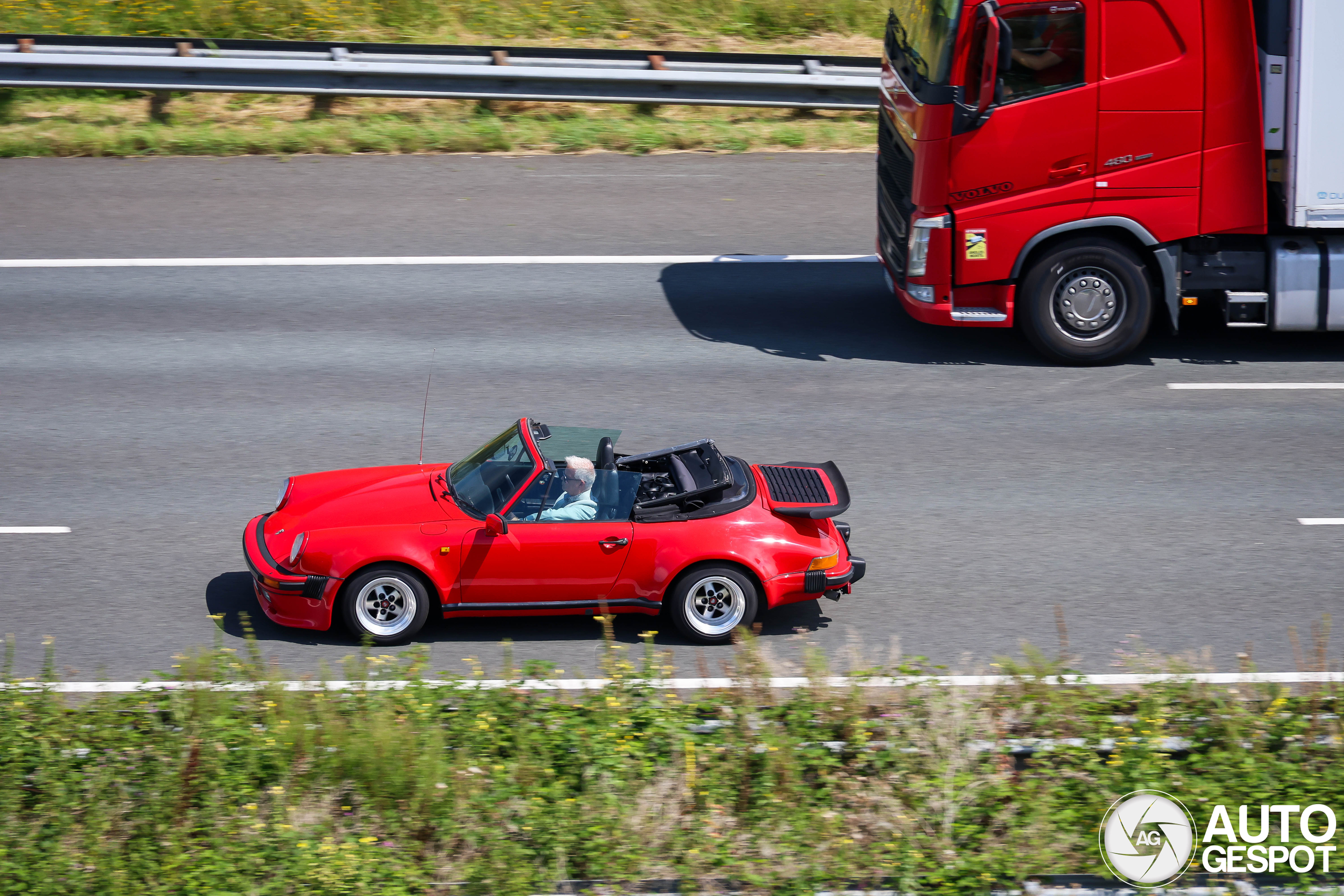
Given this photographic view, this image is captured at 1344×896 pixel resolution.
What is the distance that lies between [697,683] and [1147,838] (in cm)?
267

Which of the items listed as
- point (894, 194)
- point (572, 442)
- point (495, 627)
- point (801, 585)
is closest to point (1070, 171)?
point (894, 194)

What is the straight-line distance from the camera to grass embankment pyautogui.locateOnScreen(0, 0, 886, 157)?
17062 mm

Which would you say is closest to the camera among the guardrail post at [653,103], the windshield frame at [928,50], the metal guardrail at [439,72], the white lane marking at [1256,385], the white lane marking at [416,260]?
the windshield frame at [928,50]

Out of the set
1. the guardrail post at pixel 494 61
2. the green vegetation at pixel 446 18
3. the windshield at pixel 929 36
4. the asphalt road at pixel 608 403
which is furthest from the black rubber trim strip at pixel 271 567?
the green vegetation at pixel 446 18

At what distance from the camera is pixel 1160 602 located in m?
8.57

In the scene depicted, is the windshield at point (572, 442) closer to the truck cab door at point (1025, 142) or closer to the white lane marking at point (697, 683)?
the white lane marking at point (697, 683)

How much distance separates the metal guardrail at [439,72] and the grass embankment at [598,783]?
12150 mm

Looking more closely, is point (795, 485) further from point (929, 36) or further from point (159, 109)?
point (159, 109)

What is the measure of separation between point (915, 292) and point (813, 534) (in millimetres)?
4577

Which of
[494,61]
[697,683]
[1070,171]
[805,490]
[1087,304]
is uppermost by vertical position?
[494,61]

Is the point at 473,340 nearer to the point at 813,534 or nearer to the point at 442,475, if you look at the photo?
the point at 442,475

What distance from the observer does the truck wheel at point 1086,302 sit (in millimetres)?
12031

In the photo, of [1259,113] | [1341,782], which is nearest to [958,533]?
[1341,782]

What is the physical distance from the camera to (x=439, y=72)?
1738 cm
